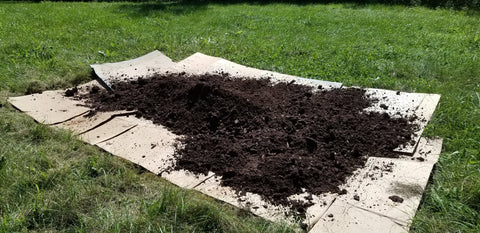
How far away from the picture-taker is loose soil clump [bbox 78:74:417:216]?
3152 mm

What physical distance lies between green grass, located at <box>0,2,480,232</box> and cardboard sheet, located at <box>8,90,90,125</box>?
0.45 feet

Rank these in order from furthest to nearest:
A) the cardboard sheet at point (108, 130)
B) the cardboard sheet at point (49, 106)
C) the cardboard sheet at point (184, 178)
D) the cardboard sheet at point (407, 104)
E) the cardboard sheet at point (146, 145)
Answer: the cardboard sheet at point (49, 106) < the cardboard sheet at point (407, 104) < the cardboard sheet at point (108, 130) < the cardboard sheet at point (146, 145) < the cardboard sheet at point (184, 178)

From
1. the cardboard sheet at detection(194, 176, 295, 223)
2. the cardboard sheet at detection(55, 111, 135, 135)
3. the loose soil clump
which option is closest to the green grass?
the cardboard sheet at detection(194, 176, 295, 223)

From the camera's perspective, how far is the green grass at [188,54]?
2.68m

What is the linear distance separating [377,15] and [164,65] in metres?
5.39

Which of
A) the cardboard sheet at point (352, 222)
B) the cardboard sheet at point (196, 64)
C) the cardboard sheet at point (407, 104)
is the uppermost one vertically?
the cardboard sheet at point (407, 104)

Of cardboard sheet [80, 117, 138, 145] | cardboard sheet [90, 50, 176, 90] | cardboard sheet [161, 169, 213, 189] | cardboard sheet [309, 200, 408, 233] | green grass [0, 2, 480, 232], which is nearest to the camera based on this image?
cardboard sheet [309, 200, 408, 233]

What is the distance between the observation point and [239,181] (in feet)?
10.2

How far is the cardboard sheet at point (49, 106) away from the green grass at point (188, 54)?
0.14m

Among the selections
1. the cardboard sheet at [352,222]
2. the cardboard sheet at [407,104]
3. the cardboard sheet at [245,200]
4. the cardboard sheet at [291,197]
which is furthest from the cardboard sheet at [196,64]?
the cardboard sheet at [352,222]

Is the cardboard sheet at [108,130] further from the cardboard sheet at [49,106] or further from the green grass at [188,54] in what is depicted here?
the cardboard sheet at [49,106]

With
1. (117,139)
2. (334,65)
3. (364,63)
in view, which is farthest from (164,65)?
(364,63)

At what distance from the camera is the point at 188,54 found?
21.3ft

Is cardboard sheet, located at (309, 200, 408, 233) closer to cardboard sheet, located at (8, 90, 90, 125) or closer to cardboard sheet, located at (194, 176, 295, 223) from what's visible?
cardboard sheet, located at (194, 176, 295, 223)
